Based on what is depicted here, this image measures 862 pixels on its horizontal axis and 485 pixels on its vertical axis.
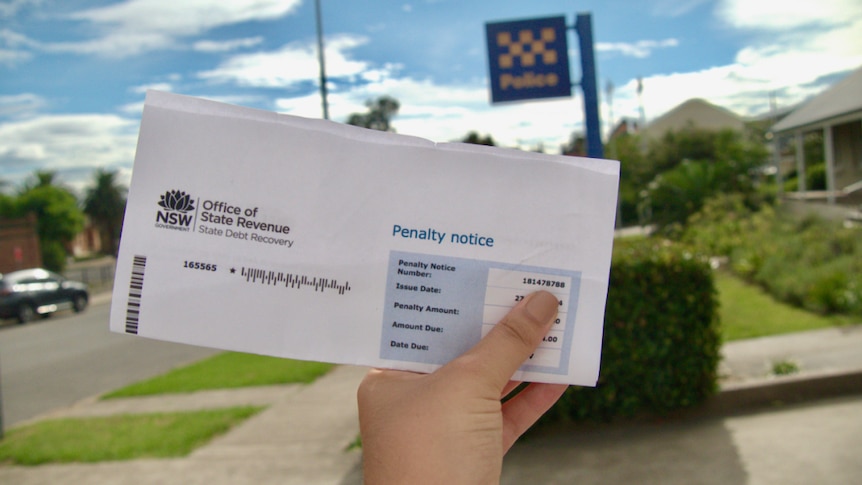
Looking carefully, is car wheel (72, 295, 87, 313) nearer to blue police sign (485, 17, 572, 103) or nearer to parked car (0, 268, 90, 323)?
parked car (0, 268, 90, 323)

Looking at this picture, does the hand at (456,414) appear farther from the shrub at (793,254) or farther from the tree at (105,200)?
the tree at (105,200)

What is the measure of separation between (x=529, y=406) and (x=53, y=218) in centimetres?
4867

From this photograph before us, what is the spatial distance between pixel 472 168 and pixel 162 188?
52 centimetres

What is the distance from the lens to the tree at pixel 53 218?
40.7 meters

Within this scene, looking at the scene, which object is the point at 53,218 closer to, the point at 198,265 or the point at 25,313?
the point at 25,313

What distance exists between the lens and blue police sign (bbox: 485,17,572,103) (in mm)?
6461

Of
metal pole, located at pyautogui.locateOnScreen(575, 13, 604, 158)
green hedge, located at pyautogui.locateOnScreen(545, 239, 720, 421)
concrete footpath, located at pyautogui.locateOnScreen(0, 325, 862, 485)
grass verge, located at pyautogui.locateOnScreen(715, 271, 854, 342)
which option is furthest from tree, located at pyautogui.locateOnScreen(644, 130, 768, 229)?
green hedge, located at pyautogui.locateOnScreen(545, 239, 720, 421)

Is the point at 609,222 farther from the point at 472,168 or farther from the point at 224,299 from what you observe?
the point at 224,299

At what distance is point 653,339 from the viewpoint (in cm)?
495

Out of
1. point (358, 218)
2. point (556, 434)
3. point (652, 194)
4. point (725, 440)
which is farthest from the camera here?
point (652, 194)

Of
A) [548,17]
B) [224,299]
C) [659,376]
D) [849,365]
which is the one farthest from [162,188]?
[849,365]

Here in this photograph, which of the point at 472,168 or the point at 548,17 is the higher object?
the point at 548,17

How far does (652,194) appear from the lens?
18922 mm

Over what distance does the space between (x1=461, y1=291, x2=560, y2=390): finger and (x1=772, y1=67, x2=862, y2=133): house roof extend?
15596 mm
